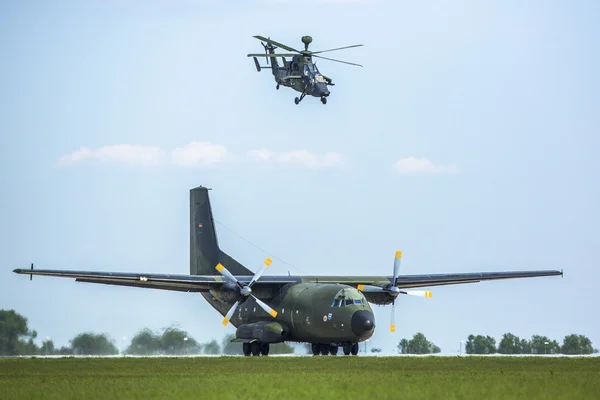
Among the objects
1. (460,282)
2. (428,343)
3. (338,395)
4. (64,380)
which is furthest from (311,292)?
(338,395)

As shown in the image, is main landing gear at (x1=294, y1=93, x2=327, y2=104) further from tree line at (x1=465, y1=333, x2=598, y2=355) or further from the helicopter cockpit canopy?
tree line at (x1=465, y1=333, x2=598, y2=355)

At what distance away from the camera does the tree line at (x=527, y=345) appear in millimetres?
56500

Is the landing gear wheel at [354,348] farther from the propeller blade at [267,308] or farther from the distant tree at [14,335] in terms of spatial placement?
the distant tree at [14,335]

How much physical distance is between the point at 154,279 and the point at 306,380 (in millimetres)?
19342

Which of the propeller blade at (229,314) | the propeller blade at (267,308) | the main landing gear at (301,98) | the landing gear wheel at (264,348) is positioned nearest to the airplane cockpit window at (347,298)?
the propeller blade at (267,308)

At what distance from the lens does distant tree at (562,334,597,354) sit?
55750mm

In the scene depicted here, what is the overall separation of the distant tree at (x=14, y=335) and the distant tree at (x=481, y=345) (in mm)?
24476

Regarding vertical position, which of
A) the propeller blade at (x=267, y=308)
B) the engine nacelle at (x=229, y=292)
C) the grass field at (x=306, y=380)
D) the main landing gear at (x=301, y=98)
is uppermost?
the main landing gear at (x=301, y=98)

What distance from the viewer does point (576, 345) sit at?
56906 mm

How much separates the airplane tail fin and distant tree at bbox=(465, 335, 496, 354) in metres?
15.3

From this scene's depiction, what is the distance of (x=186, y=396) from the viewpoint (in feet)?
75.8

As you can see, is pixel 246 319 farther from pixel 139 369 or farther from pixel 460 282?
pixel 139 369

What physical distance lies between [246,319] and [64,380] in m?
22.3

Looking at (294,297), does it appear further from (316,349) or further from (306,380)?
(306,380)
